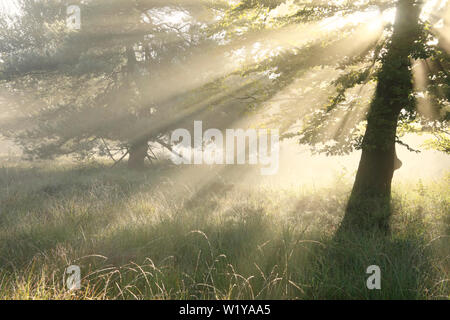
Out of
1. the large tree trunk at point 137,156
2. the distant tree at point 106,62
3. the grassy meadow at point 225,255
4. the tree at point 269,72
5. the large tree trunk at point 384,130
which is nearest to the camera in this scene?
the grassy meadow at point 225,255

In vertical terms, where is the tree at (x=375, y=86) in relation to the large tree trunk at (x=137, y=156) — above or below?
above

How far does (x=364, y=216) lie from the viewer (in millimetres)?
5207

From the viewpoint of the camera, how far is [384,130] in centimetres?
448


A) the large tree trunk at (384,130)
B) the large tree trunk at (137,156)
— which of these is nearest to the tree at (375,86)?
the large tree trunk at (384,130)

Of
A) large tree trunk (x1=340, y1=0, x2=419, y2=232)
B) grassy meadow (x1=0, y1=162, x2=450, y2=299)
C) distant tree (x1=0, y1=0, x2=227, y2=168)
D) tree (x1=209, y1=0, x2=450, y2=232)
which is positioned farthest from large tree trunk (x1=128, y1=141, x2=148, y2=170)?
large tree trunk (x1=340, y1=0, x2=419, y2=232)

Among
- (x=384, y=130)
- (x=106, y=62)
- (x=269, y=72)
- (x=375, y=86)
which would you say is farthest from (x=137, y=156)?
(x=384, y=130)

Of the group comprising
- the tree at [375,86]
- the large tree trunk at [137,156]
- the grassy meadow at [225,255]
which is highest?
the tree at [375,86]

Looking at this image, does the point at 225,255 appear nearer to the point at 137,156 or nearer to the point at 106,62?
the point at 106,62

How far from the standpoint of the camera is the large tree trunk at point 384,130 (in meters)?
4.13

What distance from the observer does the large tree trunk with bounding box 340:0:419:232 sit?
13.5 feet

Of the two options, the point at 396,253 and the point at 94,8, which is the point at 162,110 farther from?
the point at 396,253

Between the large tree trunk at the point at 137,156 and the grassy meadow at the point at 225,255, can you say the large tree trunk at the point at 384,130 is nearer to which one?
the grassy meadow at the point at 225,255

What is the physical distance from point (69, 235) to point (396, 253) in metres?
4.89
